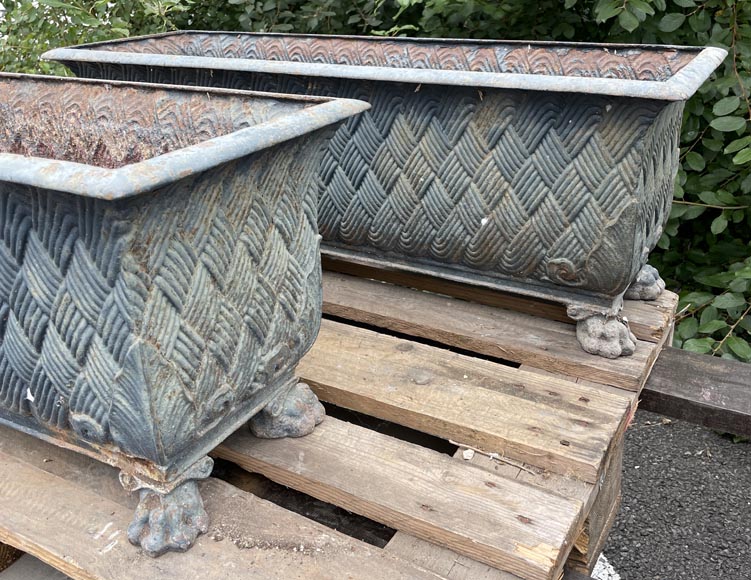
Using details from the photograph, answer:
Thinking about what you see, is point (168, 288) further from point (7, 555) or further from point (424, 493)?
point (7, 555)

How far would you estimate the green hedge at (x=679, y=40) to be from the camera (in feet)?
6.97

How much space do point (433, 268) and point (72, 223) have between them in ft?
2.95

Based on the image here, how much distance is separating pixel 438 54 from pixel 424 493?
1264mm

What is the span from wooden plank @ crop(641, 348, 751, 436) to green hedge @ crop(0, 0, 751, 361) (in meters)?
0.65

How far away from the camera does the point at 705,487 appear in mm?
2127

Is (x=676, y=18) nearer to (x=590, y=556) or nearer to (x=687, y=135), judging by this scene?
(x=687, y=135)

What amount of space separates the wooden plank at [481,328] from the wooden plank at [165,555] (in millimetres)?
570

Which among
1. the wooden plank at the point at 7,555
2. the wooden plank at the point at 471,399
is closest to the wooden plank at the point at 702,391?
the wooden plank at the point at 471,399

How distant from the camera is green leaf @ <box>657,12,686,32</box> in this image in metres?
2.13

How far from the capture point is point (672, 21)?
2.14 meters

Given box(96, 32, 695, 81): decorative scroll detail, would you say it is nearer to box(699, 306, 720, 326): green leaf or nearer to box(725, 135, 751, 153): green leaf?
box(725, 135, 751, 153): green leaf

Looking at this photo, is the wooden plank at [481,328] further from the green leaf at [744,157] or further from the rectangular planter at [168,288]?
the green leaf at [744,157]

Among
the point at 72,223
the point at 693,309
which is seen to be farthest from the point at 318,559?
the point at 693,309

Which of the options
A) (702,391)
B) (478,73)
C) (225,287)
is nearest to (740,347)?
(702,391)
